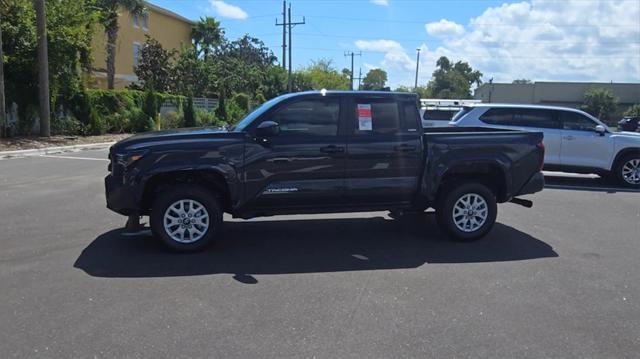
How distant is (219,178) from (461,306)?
3051 mm

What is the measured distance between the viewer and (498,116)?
43.4ft

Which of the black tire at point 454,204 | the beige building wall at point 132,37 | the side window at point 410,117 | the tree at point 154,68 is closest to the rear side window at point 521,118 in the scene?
the black tire at point 454,204

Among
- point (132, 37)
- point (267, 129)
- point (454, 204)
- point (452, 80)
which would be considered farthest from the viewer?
point (452, 80)

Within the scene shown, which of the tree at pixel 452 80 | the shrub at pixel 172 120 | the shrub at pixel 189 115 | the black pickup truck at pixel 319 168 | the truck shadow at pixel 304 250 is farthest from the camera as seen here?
the tree at pixel 452 80

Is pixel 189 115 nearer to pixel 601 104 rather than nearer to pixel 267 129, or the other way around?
pixel 267 129

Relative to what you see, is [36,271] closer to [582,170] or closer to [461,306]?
[461,306]

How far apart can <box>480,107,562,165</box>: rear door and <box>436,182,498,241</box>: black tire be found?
6.24m

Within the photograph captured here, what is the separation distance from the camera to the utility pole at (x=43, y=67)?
20594 millimetres

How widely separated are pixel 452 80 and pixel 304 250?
134661 millimetres

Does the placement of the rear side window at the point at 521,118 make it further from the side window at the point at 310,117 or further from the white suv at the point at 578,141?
the side window at the point at 310,117

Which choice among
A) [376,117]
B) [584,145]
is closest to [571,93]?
[584,145]

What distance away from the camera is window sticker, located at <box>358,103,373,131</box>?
691 centimetres

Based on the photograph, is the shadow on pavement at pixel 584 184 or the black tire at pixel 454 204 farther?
the shadow on pavement at pixel 584 184

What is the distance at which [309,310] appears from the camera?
4.84m
